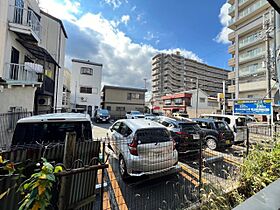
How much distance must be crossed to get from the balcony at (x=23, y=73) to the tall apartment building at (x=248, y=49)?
92.1 ft

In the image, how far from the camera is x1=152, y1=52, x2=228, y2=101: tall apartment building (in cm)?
6831

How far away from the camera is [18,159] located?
1789 millimetres

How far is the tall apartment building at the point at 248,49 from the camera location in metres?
25.1

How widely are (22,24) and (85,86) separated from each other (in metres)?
19.9

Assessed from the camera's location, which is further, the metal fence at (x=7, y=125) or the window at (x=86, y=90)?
the window at (x=86, y=90)

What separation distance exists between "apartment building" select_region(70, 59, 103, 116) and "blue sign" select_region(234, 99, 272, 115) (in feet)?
74.3

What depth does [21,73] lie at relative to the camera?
374 inches

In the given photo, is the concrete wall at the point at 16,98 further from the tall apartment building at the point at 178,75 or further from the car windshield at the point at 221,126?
the tall apartment building at the point at 178,75

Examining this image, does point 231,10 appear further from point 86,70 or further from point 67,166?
point 67,166

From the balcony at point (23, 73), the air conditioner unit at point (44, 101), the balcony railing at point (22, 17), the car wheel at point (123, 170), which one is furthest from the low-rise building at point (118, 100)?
the car wheel at point (123, 170)

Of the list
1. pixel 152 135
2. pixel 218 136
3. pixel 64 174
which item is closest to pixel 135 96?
pixel 218 136

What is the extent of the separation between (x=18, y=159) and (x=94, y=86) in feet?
94.2

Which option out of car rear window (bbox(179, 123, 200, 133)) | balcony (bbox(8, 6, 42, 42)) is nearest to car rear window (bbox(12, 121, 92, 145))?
car rear window (bbox(179, 123, 200, 133))

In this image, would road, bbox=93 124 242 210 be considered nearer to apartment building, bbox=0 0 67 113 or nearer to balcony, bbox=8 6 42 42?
apartment building, bbox=0 0 67 113
